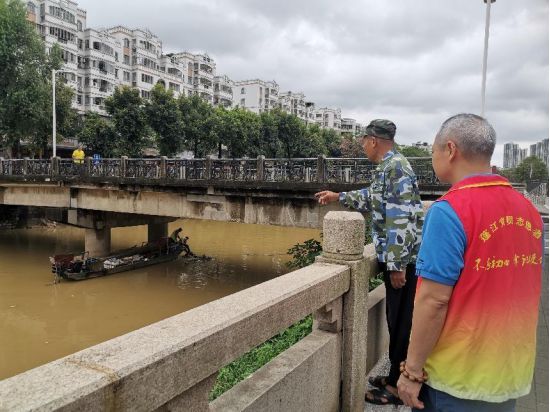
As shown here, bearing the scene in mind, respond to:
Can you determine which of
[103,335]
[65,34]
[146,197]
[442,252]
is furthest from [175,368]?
[65,34]

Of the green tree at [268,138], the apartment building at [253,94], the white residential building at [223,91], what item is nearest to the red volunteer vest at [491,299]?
the green tree at [268,138]

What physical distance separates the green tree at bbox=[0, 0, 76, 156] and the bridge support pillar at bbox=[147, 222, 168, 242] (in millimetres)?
9809

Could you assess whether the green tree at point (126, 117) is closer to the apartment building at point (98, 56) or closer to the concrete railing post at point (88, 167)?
the apartment building at point (98, 56)

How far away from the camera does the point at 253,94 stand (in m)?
66.8

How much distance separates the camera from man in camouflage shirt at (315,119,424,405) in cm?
288

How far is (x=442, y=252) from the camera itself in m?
1.56

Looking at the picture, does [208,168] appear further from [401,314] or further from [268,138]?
[268,138]

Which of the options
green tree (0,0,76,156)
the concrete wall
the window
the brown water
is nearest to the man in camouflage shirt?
the concrete wall

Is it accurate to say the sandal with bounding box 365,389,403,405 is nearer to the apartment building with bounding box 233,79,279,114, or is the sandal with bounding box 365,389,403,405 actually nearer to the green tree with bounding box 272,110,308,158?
the green tree with bounding box 272,110,308,158

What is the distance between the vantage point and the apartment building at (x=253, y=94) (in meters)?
66.5

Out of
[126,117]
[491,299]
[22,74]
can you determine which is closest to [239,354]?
[491,299]

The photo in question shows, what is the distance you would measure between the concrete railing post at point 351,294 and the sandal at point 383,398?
10cm

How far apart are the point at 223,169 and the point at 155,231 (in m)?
7.84

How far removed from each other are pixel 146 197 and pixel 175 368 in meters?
14.8
